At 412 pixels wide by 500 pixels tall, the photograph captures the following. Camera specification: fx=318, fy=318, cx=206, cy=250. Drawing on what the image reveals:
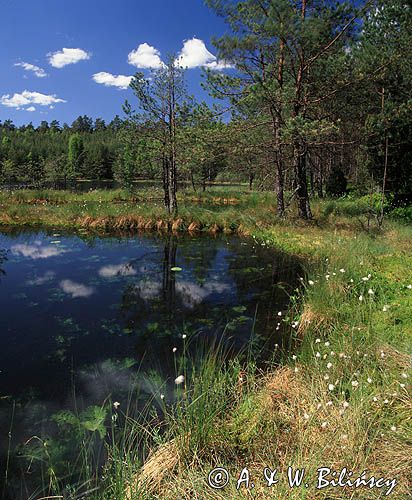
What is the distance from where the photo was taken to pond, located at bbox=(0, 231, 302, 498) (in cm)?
427

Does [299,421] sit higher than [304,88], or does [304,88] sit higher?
[304,88]

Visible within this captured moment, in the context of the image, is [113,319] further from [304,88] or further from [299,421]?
[304,88]

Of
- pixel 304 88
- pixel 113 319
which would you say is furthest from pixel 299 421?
pixel 304 88

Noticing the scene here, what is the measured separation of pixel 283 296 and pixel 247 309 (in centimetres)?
128

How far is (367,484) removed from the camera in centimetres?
241

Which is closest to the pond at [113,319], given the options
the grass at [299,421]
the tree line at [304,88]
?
the grass at [299,421]

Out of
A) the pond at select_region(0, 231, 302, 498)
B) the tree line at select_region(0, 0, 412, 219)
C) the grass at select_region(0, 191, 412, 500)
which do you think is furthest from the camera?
the tree line at select_region(0, 0, 412, 219)

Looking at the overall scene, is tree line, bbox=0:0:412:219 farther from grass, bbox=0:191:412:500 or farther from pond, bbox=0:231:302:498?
grass, bbox=0:191:412:500

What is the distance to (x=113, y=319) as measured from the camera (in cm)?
671

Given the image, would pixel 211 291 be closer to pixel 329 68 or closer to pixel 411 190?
pixel 329 68

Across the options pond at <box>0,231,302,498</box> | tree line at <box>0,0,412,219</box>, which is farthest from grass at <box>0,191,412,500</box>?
tree line at <box>0,0,412,219</box>

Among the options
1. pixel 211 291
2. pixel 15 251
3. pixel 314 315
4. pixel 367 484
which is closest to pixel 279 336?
pixel 314 315

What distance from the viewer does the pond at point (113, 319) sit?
4270 millimetres

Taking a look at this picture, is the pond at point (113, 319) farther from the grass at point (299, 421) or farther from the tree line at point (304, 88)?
the tree line at point (304, 88)
